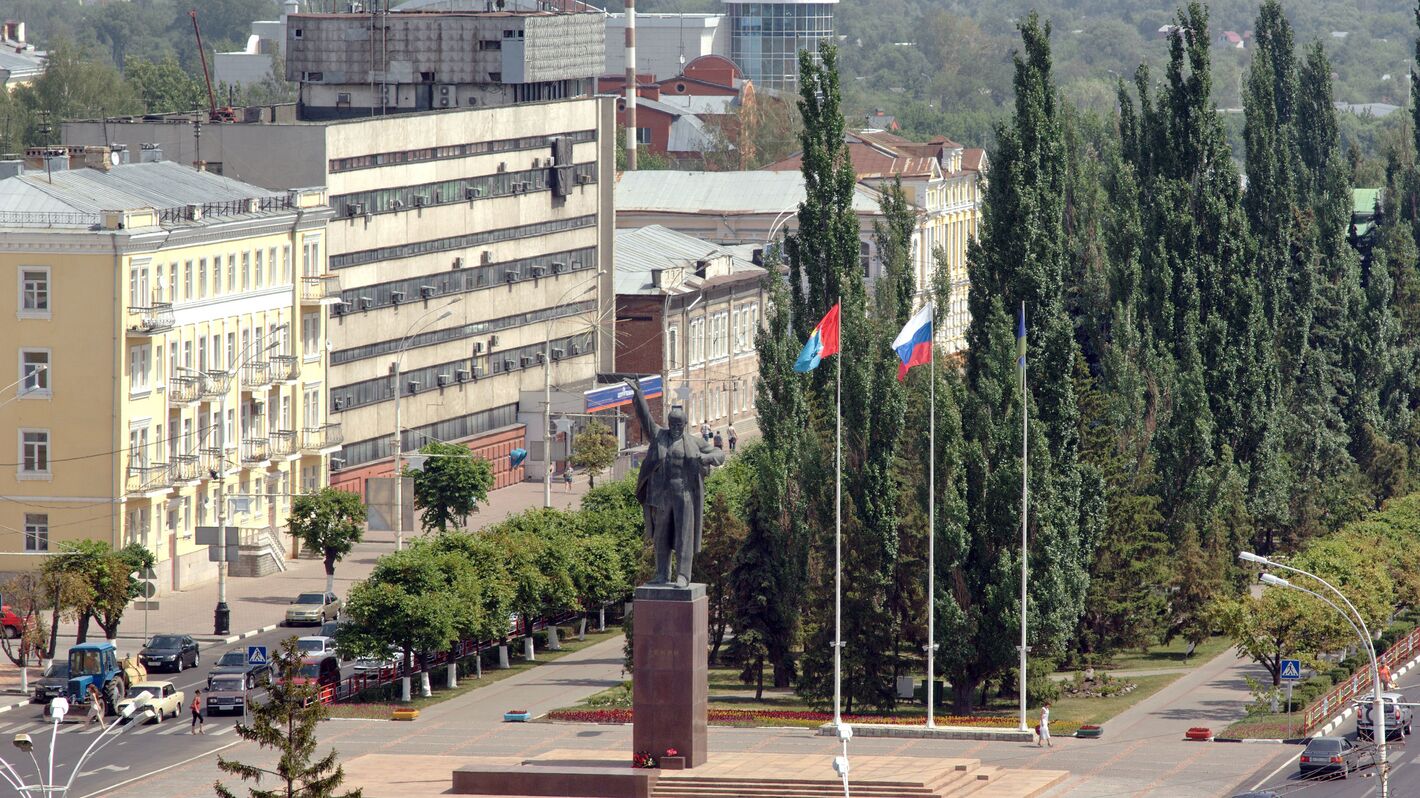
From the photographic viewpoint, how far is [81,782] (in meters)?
63.7

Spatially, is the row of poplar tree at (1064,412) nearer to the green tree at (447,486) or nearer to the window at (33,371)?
the green tree at (447,486)

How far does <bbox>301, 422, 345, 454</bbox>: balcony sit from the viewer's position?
106688 millimetres

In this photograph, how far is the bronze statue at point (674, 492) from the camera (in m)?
58.9

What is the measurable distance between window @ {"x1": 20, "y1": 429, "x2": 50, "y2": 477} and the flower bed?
1066 inches

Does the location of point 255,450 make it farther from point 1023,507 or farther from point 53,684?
point 1023,507

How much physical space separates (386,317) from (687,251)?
3156 centimetres

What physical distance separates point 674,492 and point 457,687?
2400 centimetres

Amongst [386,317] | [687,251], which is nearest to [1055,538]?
[386,317]

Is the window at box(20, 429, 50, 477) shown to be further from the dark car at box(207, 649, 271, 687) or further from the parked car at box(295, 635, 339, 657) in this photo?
the dark car at box(207, 649, 271, 687)

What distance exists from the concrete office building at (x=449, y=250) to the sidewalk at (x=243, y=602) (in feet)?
26.6

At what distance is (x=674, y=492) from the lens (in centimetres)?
5894

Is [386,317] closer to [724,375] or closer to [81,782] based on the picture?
[724,375]

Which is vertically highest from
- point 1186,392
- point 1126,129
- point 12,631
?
point 1126,129

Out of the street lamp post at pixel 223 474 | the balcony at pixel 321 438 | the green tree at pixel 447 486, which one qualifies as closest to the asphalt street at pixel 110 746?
the street lamp post at pixel 223 474
